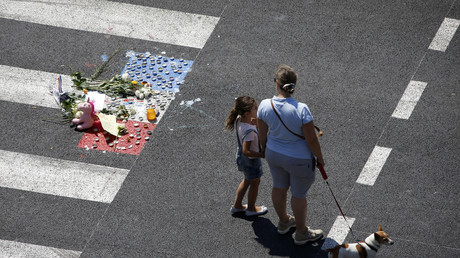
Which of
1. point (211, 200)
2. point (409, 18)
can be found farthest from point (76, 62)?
point (409, 18)

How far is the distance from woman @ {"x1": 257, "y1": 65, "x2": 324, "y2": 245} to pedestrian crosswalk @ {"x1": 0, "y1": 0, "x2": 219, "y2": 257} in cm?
220

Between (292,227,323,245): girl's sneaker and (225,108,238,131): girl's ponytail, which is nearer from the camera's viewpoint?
(225,108,238,131): girl's ponytail

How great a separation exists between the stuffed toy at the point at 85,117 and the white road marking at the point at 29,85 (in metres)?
0.58

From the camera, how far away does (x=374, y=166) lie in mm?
8070

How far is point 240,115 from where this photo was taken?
6855 mm

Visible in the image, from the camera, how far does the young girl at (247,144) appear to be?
680 cm

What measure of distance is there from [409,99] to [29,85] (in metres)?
5.22

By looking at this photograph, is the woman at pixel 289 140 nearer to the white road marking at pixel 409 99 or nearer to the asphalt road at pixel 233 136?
the asphalt road at pixel 233 136

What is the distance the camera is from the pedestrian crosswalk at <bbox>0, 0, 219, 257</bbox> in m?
7.84

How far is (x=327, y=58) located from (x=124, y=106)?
2962mm

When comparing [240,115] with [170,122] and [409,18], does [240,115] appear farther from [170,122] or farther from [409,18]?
[409,18]

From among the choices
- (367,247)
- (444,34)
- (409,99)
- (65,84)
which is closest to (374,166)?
(409,99)

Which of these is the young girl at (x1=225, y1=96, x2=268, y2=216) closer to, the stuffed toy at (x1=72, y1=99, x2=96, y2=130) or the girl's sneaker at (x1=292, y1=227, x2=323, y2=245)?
the girl's sneaker at (x1=292, y1=227, x2=323, y2=245)

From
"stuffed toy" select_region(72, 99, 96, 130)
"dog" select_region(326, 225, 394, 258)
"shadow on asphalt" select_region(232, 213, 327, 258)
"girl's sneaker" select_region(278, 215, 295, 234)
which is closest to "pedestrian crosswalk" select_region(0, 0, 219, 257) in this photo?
"stuffed toy" select_region(72, 99, 96, 130)
